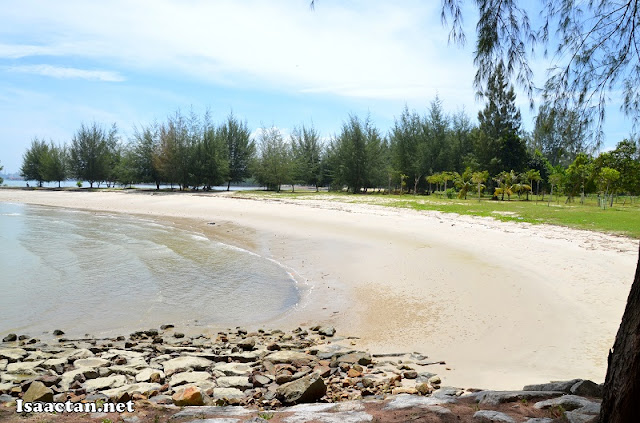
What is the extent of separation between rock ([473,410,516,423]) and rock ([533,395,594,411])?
1.07 feet

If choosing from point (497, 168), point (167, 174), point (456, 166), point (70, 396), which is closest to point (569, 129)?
point (70, 396)

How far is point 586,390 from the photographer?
3.01 m

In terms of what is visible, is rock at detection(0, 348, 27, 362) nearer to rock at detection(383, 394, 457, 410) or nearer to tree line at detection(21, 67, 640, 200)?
rock at detection(383, 394, 457, 410)

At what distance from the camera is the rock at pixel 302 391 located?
11.4ft

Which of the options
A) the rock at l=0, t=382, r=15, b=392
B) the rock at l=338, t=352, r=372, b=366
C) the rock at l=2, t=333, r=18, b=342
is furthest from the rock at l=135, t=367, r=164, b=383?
the rock at l=2, t=333, r=18, b=342

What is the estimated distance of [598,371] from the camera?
418cm

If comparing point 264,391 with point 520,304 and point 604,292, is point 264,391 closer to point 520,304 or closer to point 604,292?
point 520,304

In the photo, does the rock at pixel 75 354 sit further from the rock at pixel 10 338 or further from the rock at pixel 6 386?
the rock at pixel 10 338

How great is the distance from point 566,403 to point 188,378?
10.5 feet

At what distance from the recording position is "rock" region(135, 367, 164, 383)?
4.19 meters

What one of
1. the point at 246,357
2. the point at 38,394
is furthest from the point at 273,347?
the point at 38,394

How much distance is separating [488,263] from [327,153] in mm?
31303

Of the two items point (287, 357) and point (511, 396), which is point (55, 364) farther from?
point (511, 396)

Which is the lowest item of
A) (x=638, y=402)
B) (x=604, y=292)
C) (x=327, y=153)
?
(x=604, y=292)
